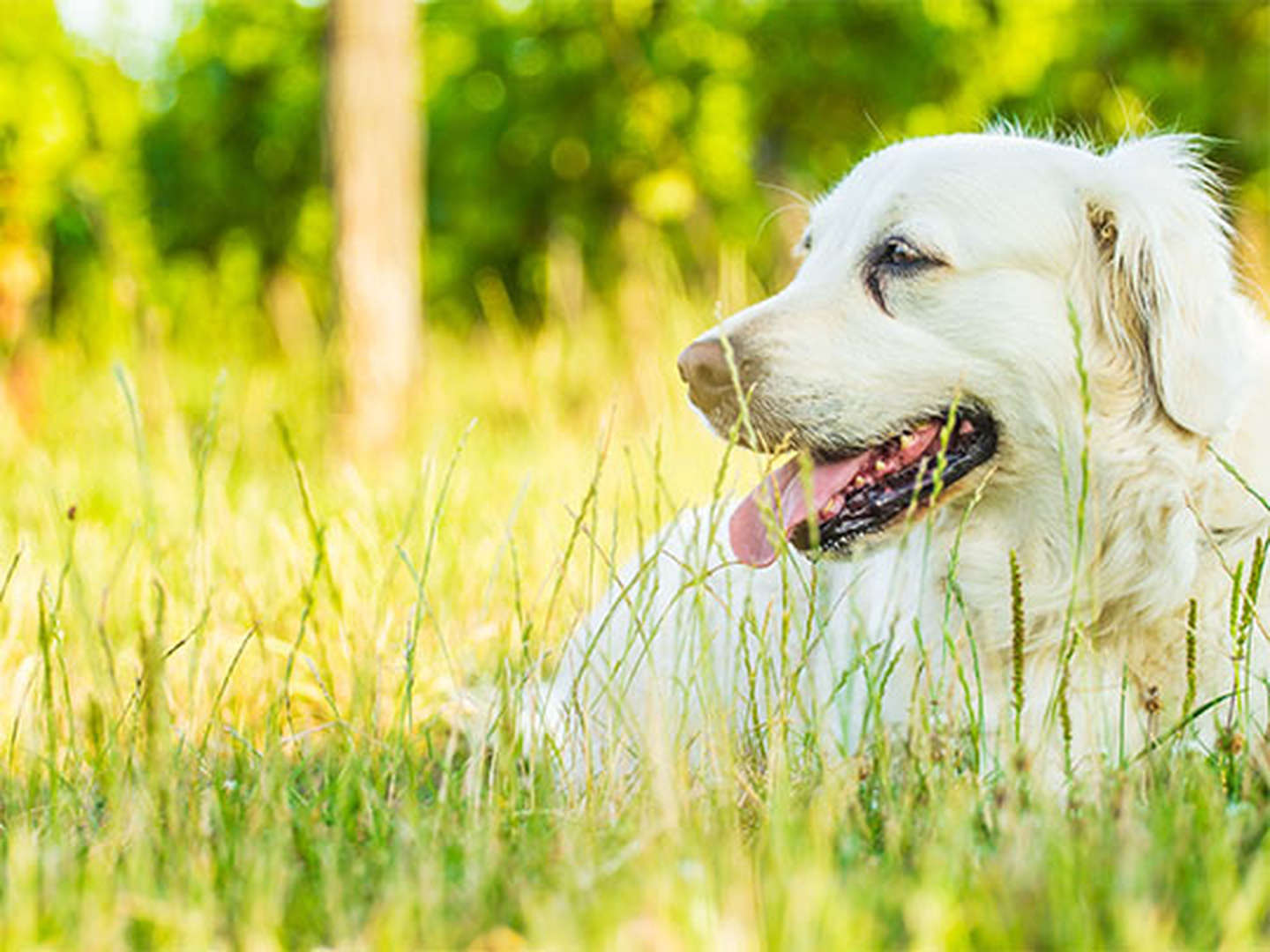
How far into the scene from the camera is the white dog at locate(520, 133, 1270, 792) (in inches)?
101

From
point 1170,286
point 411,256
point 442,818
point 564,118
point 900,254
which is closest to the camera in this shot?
point 442,818

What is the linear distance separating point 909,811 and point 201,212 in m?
10.0

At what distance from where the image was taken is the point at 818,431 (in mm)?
2635

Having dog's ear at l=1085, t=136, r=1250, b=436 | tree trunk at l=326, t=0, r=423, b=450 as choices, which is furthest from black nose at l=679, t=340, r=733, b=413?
tree trunk at l=326, t=0, r=423, b=450

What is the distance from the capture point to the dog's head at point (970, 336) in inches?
103

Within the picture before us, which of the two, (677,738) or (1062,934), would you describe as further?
(677,738)

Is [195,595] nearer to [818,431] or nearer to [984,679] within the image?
[818,431]

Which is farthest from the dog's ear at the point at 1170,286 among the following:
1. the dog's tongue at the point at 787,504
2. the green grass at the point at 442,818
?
the green grass at the point at 442,818

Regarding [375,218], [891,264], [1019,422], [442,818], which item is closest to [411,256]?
A: [375,218]

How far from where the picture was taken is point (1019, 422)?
264 centimetres

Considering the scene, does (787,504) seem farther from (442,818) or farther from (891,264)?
(442,818)

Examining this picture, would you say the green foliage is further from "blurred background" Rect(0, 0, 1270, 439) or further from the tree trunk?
the tree trunk

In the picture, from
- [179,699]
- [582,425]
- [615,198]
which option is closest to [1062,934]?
[179,699]

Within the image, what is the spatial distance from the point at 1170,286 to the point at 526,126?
712 centimetres
